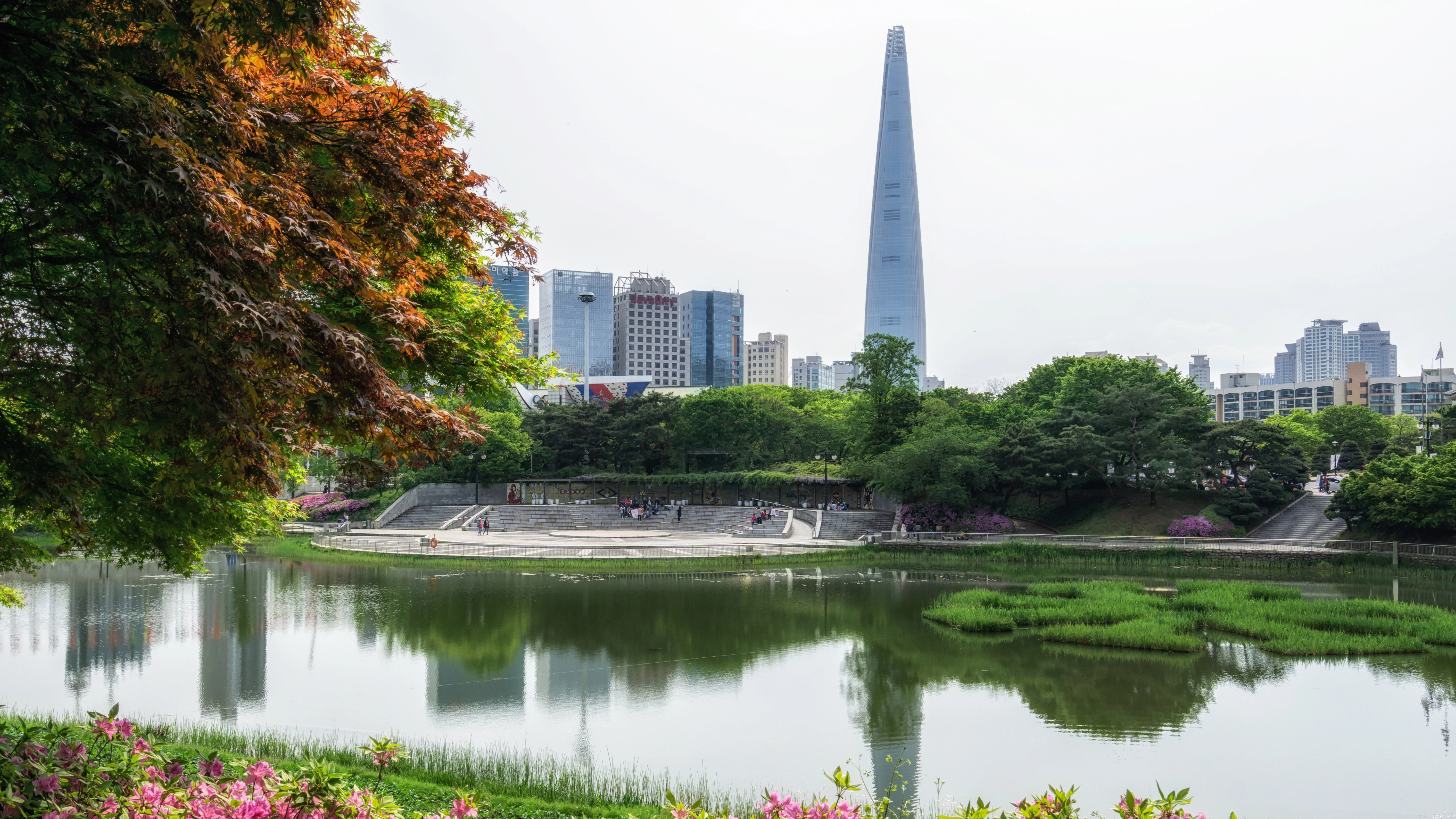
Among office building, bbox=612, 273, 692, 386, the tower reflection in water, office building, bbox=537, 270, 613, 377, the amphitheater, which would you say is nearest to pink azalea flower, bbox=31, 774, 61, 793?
the tower reflection in water

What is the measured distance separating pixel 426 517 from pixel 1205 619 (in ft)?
141

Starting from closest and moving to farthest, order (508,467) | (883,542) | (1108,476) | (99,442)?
(99,442), (883,542), (1108,476), (508,467)

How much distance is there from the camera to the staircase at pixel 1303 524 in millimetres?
39250

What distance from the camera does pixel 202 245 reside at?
16.1ft

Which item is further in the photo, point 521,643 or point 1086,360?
point 1086,360

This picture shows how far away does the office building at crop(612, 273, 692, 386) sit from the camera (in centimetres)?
16112

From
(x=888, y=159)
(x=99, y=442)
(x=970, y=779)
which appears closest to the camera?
(x=99, y=442)

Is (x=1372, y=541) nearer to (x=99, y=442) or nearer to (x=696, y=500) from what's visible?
(x=696, y=500)

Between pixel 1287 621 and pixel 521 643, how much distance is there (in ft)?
62.2

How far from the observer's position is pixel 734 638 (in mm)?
20359

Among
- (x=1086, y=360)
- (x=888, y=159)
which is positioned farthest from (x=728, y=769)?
(x=888, y=159)

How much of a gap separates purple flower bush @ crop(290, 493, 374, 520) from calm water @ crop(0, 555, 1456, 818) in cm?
2948

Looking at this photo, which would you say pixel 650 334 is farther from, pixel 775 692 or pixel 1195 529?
pixel 775 692

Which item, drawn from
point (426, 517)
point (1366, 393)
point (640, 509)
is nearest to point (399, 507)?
point (426, 517)
